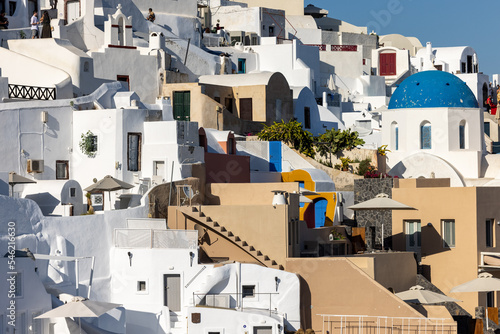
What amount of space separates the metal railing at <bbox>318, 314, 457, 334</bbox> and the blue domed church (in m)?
17.0

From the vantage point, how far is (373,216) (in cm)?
4619

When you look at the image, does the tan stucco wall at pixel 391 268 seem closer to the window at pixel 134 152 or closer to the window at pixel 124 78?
the window at pixel 134 152

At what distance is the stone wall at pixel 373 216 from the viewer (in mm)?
45094

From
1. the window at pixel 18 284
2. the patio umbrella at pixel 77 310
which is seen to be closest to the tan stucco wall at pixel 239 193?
the patio umbrella at pixel 77 310

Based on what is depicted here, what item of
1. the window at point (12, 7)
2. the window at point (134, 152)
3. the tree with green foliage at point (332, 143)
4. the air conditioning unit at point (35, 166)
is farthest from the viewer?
the tree with green foliage at point (332, 143)

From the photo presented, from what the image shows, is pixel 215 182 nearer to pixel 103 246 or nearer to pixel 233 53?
pixel 103 246

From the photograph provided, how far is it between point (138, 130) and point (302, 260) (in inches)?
319

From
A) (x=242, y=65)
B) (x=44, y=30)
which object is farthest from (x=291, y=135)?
(x=44, y=30)

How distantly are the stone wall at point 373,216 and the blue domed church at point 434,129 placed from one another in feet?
22.2

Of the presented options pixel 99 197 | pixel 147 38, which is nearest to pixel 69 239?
pixel 99 197

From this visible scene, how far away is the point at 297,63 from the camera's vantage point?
62.9 metres

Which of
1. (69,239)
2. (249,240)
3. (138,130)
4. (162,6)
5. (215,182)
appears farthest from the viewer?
(162,6)

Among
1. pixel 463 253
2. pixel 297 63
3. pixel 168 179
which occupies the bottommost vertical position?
pixel 463 253

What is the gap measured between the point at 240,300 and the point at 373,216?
1067 centimetres
